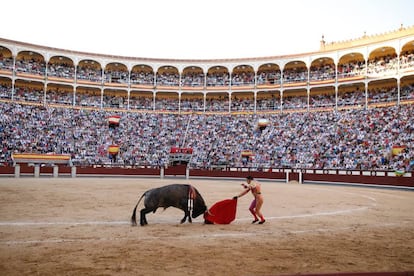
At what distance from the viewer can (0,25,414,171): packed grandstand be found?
3262cm

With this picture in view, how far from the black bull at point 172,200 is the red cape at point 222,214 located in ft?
0.78

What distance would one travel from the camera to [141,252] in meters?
5.62

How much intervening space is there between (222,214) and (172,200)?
4.34ft

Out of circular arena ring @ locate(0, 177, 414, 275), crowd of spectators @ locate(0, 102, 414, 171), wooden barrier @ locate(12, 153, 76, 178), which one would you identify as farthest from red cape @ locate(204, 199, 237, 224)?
wooden barrier @ locate(12, 153, 76, 178)

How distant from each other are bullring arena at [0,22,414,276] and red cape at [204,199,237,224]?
0.94ft

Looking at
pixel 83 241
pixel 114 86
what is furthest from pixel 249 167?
pixel 83 241

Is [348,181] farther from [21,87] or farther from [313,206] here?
[21,87]

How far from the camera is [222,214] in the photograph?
28.3 feet

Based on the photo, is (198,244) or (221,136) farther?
(221,136)

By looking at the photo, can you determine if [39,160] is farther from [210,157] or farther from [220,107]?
[220,107]

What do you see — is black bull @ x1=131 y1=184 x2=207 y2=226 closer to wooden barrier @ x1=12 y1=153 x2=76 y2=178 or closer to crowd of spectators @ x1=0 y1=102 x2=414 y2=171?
crowd of spectators @ x1=0 y1=102 x2=414 y2=171

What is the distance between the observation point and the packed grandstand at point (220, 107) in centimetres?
3262

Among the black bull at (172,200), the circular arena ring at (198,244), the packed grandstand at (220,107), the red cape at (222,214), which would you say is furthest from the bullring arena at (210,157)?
the black bull at (172,200)

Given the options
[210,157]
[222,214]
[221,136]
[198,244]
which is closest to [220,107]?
[221,136]
